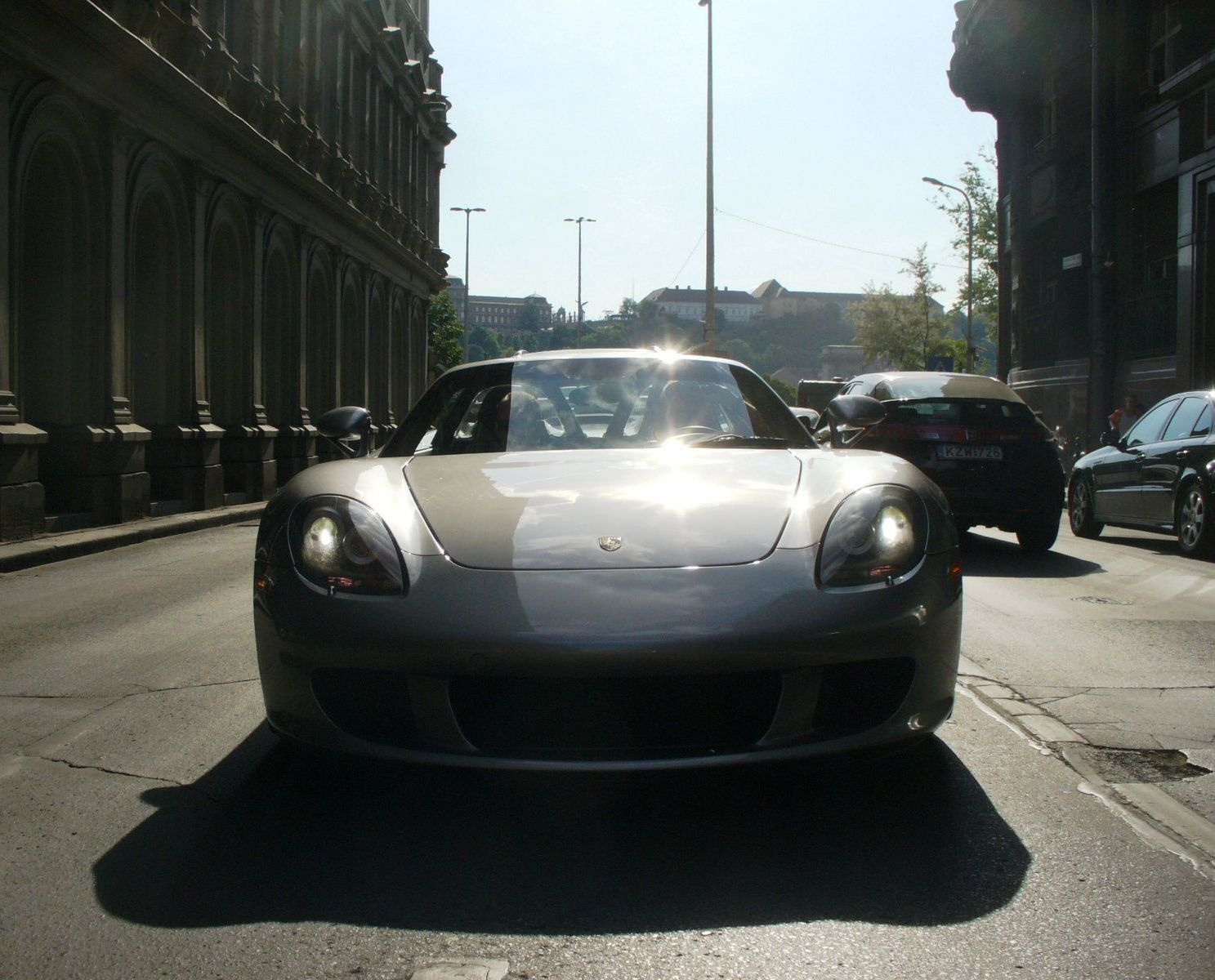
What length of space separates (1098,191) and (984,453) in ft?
36.0

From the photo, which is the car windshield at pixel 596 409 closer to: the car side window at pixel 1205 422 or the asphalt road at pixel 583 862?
the asphalt road at pixel 583 862

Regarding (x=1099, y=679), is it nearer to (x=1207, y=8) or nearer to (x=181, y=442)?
(x=181, y=442)

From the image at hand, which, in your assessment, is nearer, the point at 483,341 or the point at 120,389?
the point at 120,389

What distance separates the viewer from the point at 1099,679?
218 inches

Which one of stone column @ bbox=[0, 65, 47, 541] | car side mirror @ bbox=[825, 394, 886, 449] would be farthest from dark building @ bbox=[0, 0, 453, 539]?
car side mirror @ bbox=[825, 394, 886, 449]

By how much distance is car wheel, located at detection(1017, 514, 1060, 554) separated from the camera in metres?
10.7

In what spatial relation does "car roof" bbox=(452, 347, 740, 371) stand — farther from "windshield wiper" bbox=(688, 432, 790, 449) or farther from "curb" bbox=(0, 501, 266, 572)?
"curb" bbox=(0, 501, 266, 572)

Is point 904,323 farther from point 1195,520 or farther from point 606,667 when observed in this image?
point 606,667

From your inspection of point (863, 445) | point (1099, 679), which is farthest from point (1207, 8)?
point (1099, 679)

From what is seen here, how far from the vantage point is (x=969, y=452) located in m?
10.6

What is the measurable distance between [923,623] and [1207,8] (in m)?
25.3

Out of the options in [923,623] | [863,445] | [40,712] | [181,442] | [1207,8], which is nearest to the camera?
[923,623]

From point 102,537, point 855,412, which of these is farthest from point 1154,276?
point 855,412

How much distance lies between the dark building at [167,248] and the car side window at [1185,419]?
35.0ft
